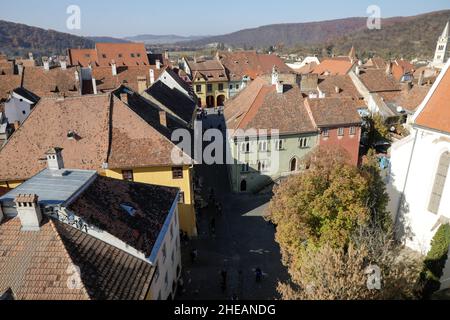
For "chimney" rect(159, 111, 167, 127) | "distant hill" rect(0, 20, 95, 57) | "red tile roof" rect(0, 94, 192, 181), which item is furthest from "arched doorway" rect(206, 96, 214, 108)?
"distant hill" rect(0, 20, 95, 57)

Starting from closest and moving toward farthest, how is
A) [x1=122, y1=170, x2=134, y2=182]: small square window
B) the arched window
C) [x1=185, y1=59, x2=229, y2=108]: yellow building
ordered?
the arched window
[x1=122, y1=170, x2=134, y2=182]: small square window
[x1=185, y1=59, x2=229, y2=108]: yellow building

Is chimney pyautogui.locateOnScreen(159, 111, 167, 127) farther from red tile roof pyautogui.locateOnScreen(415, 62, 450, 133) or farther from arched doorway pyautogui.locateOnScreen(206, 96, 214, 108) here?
arched doorway pyautogui.locateOnScreen(206, 96, 214, 108)

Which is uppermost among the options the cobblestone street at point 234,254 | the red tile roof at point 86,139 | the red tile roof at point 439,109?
the red tile roof at point 439,109

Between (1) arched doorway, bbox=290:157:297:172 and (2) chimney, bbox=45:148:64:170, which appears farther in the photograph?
(1) arched doorway, bbox=290:157:297:172

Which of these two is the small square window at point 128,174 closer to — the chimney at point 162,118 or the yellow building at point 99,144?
the yellow building at point 99,144

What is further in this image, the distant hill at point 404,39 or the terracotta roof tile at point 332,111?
the distant hill at point 404,39

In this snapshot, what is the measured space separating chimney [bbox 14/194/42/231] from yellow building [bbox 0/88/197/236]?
33.6ft

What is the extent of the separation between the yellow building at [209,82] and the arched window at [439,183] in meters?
59.5

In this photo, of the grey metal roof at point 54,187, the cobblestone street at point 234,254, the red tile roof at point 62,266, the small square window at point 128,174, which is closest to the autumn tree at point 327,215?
the cobblestone street at point 234,254

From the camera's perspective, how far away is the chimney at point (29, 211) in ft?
43.1

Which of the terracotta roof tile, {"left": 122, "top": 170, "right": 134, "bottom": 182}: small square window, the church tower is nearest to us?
{"left": 122, "top": 170, "right": 134, "bottom": 182}: small square window

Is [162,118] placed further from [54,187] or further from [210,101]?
[210,101]

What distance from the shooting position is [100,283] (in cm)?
1252

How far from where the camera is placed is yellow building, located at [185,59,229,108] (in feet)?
247
